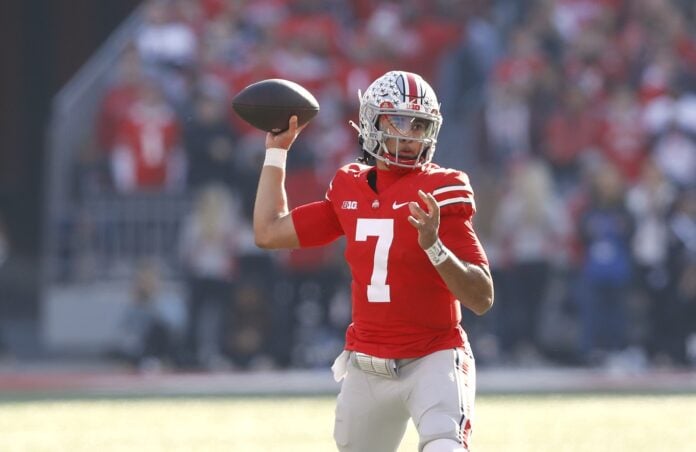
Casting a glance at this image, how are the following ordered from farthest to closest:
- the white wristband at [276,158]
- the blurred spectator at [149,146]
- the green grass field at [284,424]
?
the blurred spectator at [149,146], the green grass field at [284,424], the white wristband at [276,158]

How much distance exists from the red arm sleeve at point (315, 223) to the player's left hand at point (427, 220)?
2.24 ft

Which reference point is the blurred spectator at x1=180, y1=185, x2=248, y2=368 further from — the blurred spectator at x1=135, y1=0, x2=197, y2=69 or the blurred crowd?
the blurred spectator at x1=135, y1=0, x2=197, y2=69

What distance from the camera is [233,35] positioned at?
12492 millimetres

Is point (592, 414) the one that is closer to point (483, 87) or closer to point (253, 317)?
point (253, 317)

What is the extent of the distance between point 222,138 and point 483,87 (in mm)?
2492

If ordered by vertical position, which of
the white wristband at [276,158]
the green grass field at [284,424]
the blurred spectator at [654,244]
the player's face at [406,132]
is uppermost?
the player's face at [406,132]

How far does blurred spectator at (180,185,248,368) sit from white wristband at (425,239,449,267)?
7.17 m

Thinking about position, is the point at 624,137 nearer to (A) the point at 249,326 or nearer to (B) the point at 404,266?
(A) the point at 249,326

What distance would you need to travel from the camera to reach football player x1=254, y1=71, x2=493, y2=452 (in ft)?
14.3

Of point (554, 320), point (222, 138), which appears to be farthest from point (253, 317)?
point (554, 320)

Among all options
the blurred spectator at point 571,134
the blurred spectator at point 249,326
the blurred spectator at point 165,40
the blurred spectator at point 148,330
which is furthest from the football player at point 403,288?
the blurred spectator at point 165,40

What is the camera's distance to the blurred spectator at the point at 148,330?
11.3m

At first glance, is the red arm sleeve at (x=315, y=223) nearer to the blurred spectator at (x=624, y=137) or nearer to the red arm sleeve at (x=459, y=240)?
the red arm sleeve at (x=459, y=240)

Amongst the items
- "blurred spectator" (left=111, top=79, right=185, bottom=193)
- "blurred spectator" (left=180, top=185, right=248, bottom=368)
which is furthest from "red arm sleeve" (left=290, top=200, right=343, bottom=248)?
"blurred spectator" (left=111, top=79, right=185, bottom=193)
